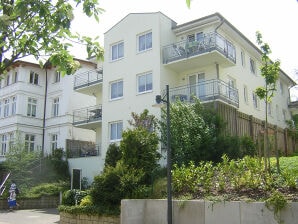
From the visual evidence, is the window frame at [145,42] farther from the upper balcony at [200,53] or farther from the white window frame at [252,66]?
the white window frame at [252,66]

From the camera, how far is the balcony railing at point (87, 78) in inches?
1200

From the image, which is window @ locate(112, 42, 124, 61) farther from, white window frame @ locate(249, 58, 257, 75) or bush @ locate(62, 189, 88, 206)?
bush @ locate(62, 189, 88, 206)

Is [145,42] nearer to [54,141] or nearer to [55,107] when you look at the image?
[55,107]

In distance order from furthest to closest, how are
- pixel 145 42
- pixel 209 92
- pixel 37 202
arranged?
1. pixel 145 42
2. pixel 37 202
3. pixel 209 92

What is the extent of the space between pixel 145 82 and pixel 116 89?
2882mm

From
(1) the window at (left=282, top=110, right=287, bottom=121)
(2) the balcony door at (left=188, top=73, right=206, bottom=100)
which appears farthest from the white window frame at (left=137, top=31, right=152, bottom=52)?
(1) the window at (left=282, top=110, right=287, bottom=121)

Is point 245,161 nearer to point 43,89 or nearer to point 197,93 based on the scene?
point 197,93

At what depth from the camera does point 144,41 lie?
86.7ft

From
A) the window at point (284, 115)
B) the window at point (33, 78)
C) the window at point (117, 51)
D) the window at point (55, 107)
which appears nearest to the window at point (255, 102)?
the window at point (284, 115)

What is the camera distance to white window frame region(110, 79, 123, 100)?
27328mm

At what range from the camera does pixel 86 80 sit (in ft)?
104

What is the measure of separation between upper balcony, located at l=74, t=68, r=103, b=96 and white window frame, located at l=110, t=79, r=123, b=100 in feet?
5.97

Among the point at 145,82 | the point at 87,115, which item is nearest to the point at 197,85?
the point at 145,82

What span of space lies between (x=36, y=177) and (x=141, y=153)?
53.7ft
